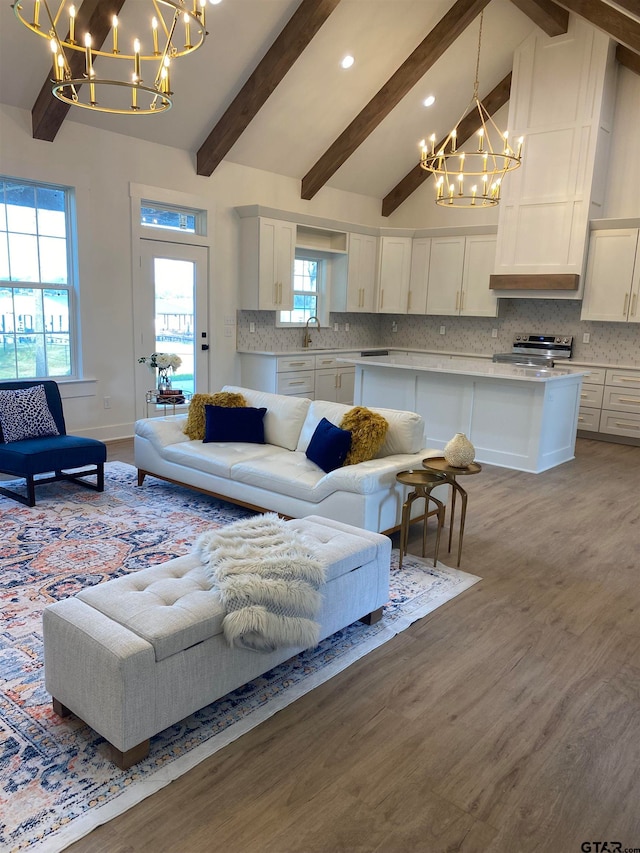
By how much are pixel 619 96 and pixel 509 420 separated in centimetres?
444

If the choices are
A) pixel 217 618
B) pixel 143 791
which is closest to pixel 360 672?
pixel 217 618

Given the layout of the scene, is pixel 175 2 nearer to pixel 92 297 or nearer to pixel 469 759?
pixel 469 759

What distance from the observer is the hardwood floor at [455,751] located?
1790mm

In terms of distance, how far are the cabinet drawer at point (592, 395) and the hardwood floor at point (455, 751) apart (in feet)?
14.6

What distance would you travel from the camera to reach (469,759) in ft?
6.89

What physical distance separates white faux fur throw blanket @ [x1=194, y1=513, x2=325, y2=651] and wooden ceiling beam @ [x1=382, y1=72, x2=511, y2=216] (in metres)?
7.07

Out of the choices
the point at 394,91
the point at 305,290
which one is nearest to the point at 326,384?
the point at 305,290

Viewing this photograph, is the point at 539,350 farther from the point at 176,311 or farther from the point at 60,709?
the point at 60,709

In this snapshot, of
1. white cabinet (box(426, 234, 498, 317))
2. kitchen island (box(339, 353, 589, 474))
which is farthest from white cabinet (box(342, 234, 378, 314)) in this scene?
kitchen island (box(339, 353, 589, 474))

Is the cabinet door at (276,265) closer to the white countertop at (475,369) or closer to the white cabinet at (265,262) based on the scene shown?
the white cabinet at (265,262)

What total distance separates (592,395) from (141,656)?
6.79m

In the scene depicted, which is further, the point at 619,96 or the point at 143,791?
the point at 619,96

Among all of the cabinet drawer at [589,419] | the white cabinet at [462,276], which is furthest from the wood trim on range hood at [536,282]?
the cabinet drawer at [589,419]

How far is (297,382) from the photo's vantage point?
7781 mm
